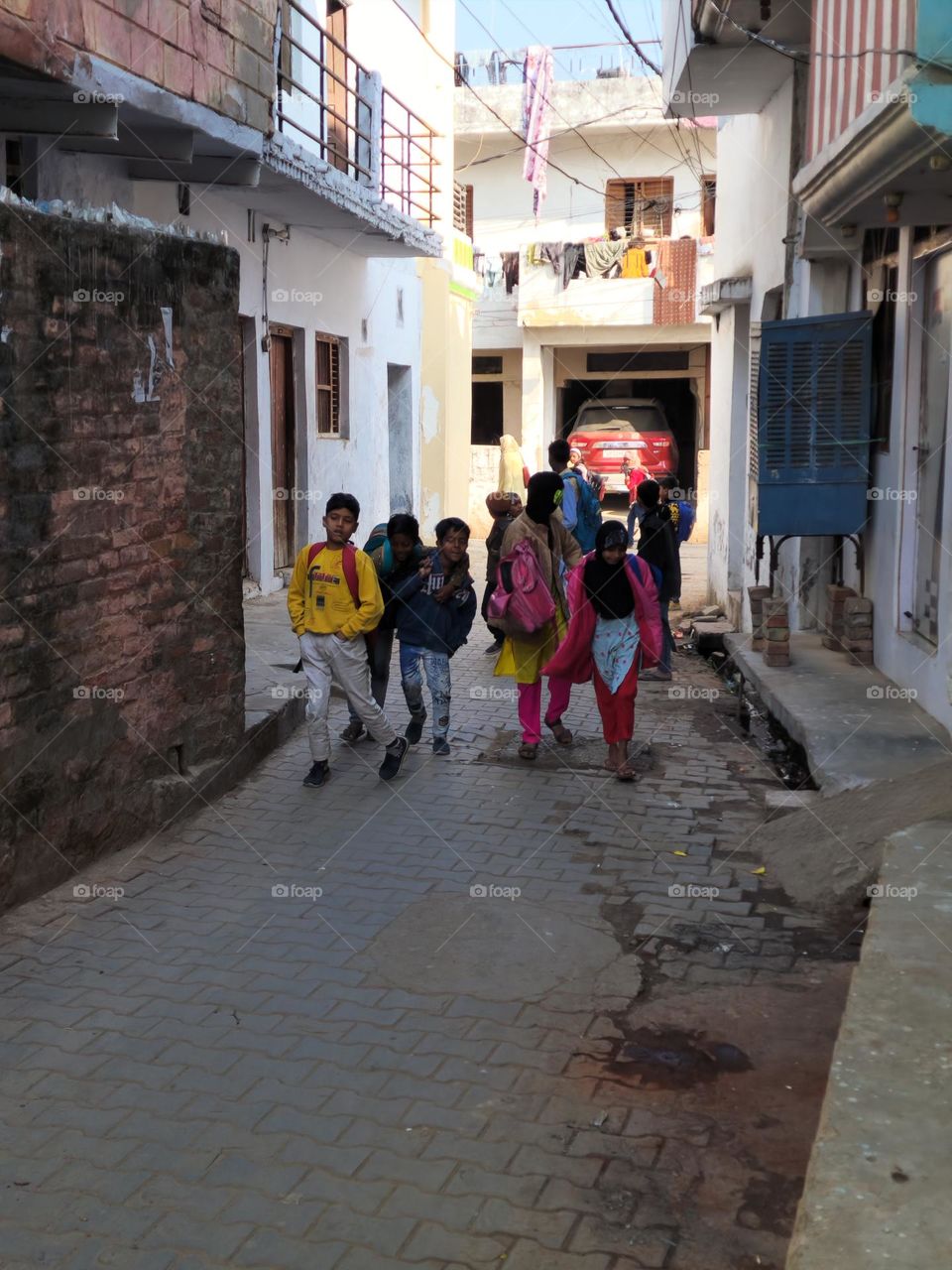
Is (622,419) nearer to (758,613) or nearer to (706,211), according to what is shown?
(706,211)

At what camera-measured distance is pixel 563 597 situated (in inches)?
327

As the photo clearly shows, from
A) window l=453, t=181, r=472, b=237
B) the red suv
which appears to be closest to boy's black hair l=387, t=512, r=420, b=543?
window l=453, t=181, r=472, b=237

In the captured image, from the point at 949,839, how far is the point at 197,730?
3.71 metres

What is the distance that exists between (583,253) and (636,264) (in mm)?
1115

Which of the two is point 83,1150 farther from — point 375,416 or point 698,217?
point 698,217

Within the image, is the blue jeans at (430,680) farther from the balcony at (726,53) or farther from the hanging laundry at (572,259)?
the hanging laundry at (572,259)

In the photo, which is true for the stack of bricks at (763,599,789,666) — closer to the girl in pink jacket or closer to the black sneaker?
the girl in pink jacket

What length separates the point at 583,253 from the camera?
27.0m

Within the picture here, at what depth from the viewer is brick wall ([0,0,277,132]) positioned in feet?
24.1

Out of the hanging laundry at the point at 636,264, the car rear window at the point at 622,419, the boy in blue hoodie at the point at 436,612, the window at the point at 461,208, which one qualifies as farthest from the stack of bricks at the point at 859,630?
the hanging laundry at the point at 636,264

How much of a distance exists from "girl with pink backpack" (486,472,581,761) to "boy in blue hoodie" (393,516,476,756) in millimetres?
221

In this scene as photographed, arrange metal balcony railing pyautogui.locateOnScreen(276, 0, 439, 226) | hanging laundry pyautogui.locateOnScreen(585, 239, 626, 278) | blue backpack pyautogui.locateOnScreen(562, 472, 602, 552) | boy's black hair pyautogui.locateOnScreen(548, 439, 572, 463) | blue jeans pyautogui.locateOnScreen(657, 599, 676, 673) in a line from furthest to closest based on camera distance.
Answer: hanging laundry pyautogui.locateOnScreen(585, 239, 626, 278), metal balcony railing pyautogui.locateOnScreen(276, 0, 439, 226), blue backpack pyautogui.locateOnScreen(562, 472, 602, 552), boy's black hair pyautogui.locateOnScreen(548, 439, 572, 463), blue jeans pyautogui.locateOnScreen(657, 599, 676, 673)

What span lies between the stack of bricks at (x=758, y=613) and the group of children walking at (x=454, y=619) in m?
2.11

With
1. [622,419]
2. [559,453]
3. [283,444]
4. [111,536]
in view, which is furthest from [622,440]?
[111,536]
